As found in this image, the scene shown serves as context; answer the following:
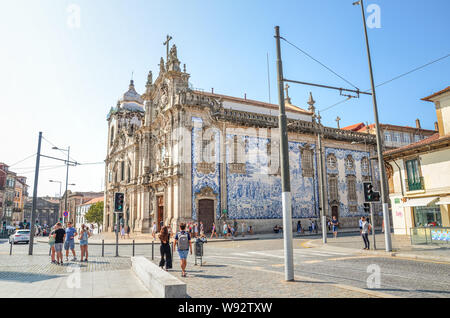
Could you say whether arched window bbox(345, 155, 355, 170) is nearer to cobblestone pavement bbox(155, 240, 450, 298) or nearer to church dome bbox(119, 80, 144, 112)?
cobblestone pavement bbox(155, 240, 450, 298)

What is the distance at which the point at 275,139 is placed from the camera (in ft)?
112

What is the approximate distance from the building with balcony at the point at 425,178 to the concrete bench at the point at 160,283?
16.4 m

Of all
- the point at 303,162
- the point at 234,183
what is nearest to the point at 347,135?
the point at 303,162

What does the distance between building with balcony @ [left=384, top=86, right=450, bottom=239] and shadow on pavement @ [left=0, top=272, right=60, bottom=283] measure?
1831 centimetres

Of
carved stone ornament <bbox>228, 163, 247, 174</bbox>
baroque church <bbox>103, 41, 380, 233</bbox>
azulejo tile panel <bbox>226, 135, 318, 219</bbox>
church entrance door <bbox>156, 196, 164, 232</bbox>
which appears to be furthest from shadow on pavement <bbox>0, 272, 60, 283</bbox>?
church entrance door <bbox>156, 196, 164, 232</bbox>

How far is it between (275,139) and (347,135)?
1119 cm

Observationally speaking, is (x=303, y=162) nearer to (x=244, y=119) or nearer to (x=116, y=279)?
(x=244, y=119)

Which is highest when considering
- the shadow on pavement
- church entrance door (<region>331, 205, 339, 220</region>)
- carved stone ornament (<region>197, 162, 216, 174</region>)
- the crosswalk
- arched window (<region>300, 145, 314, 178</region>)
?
arched window (<region>300, 145, 314, 178</region>)

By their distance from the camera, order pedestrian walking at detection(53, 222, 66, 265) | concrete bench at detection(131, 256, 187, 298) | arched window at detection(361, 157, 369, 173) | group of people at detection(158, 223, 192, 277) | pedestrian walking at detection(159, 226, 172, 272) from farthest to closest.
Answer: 1. arched window at detection(361, 157, 369, 173)
2. pedestrian walking at detection(53, 222, 66, 265)
3. pedestrian walking at detection(159, 226, 172, 272)
4. group of people at detection(158, 223, 192, 277)
5. concrete bench at detection(131, 256, 187, 298)

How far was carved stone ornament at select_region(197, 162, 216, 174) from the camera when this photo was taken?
3002 centimetres

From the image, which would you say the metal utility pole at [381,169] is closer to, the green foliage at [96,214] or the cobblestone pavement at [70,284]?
the cobblestone pavement at [70,284]

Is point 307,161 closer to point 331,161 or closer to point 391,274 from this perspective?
point 331,161
